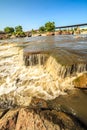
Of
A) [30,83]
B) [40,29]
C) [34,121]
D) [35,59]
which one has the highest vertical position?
[34,121]

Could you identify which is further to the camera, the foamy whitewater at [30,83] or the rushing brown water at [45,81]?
the foamy whitewater at [30,83]

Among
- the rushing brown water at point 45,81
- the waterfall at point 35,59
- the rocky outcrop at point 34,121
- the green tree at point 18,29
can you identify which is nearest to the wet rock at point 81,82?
the rushing brown water at point 45,81

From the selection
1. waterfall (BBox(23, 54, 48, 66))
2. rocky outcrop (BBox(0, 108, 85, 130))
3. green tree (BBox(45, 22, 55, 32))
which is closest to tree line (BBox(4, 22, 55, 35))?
green tree (BBox(45, 22, 55, 32))

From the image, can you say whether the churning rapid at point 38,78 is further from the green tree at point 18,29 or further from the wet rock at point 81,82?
the green tree at point 18,29

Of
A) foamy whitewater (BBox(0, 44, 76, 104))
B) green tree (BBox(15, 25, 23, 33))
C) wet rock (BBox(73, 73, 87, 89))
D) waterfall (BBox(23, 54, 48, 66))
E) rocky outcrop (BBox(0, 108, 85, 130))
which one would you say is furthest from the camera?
green tree (BBox(15, 25, 23, 33))

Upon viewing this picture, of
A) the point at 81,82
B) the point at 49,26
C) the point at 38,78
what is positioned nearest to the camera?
the point at 81,82

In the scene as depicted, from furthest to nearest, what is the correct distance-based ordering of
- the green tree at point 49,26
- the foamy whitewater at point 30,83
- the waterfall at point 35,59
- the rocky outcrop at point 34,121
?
1. the green tree at point 49,26
2. the waterfall at point 35,59
3. the foamy whitewater at point 30,83
4. the rocky outcrop at point 34,121

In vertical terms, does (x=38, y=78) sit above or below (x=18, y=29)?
above

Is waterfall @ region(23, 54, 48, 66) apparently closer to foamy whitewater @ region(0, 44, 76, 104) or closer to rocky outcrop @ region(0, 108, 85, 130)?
foamy whitewater @ region(0, 44, 76, 104)

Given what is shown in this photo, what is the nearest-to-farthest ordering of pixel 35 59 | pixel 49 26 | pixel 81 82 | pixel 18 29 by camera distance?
pixel 81 82
pixel 35 59
pixel 49 26
pixel 18 29

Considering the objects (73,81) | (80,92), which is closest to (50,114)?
(80,92)

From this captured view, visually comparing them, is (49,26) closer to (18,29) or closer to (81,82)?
(18,29)

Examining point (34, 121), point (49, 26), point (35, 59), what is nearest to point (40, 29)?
point (49, 26)

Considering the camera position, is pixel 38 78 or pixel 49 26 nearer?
pixel 38 78
